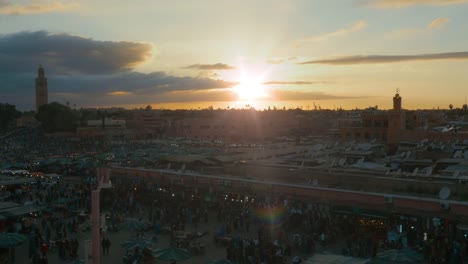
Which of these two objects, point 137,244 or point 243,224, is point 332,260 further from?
point 243,224

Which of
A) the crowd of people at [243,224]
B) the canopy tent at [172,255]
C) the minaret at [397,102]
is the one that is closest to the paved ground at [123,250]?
the crowd of people at [243,224]

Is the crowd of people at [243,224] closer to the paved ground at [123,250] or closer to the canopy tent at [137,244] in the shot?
the paved ground at [123,250]

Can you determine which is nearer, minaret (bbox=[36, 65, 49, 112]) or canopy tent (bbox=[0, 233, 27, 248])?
canopy tent (bbox=[0, 233, 27, 248])

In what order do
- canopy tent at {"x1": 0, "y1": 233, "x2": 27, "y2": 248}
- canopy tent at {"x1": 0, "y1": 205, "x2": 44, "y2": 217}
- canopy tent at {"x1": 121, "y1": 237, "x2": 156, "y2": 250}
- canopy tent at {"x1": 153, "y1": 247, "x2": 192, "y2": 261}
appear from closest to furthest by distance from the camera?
canopy tent at {"x1": 153, "y1": 247, "x2": 192, "y2": 261}
canopy tent at {"x1": 0, "y1": 233, "x2": 27, "y2": 248}
canopy tent at {"x1": 121, "y1": 237, "x2": 156, "y2": 250}
canopy tent at {"x1": 0, "y1": 205, "x2": 44, "y2": 217}

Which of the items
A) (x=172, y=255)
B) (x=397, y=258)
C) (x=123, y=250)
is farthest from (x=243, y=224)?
(x=397, y=258)

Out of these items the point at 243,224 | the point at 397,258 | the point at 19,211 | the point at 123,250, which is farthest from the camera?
the point at 243,224

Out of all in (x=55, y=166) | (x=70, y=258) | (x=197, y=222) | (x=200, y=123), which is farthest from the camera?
(x=200, y=123)

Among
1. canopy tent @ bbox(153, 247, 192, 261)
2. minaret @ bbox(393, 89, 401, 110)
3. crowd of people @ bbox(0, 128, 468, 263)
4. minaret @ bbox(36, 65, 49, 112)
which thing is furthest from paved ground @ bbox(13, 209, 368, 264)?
minaret @ bbox(36, 65, 49, 112)

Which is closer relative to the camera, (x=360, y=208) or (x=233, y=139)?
(x=360, y=208)

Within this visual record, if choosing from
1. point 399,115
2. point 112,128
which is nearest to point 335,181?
point 399,115

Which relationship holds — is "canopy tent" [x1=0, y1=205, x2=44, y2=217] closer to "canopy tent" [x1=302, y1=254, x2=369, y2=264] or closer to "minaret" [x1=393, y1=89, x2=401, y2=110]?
"canopy tent" [x1=302, y1=254, x2=369, y2=264]

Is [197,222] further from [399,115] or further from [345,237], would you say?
[399,115]
